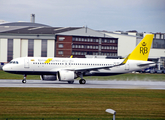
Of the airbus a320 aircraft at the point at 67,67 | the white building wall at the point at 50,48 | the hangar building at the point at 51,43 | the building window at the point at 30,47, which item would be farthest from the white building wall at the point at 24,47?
the airbus a320 aircraft at the point at 67,67

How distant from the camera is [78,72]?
47156 millimetres

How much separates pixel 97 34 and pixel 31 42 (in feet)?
110

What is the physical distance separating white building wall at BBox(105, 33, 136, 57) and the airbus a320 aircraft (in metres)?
93.4

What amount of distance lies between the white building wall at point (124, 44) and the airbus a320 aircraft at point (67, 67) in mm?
93421

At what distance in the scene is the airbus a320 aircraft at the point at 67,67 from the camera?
45.8 meters

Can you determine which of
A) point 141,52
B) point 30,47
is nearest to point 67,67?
point 141,52

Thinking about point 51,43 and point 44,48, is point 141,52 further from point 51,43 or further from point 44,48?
point 51,43

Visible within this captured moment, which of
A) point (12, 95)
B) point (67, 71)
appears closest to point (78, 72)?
point (67, 71)

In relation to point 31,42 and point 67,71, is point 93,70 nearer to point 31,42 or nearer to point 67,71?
point 67,71

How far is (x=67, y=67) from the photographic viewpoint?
47531mm

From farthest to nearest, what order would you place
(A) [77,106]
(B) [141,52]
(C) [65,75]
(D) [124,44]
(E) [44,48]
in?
(D) [124,44] < (E) [44,48] < (B) [141,52] < (C) [65,75] < (A) [77,106]

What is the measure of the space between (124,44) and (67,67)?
100096mm

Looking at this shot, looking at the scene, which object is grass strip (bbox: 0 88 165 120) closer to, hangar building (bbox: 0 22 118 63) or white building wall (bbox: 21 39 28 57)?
white building wall (bbox: 21 39 28 57)

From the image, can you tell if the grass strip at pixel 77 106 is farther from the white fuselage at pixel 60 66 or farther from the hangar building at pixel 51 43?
the hangar building at pixel 51 43
